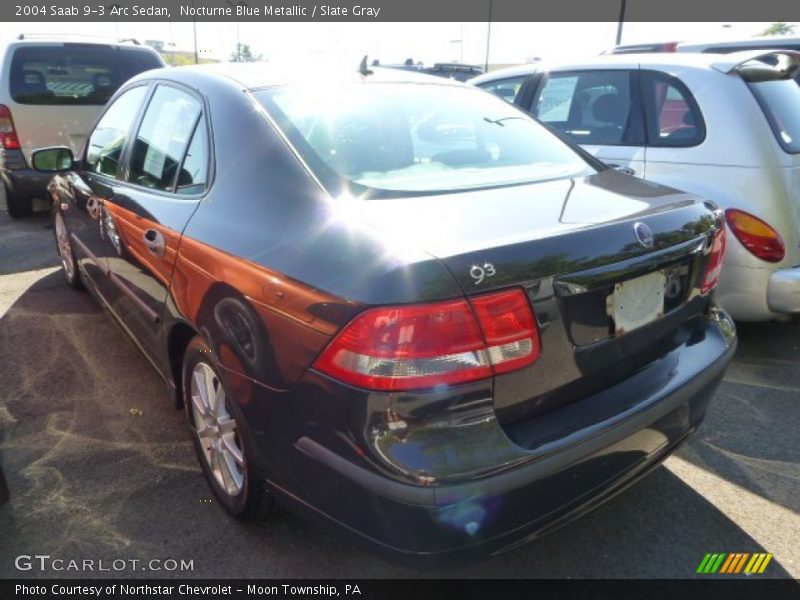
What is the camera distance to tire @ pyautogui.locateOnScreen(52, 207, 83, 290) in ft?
15.0

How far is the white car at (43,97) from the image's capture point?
665 centimetres

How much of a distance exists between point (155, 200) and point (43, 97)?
5.28m

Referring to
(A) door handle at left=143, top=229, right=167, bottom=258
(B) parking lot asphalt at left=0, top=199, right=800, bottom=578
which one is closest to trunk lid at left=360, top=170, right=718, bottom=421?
(B) parking lot asphalt at left=0, top=199, right=800, bottom=578

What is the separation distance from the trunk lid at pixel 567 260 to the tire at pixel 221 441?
0.89m

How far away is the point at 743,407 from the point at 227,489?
99.4 inches

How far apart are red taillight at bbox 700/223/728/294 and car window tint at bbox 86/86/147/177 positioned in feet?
8.77

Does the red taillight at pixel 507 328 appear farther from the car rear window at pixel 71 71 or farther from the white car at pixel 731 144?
the car rear window at pixel 71 71

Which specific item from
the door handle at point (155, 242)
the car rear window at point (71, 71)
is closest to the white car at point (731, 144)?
the door handle at point (155, 242)

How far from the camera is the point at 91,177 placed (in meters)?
3.59

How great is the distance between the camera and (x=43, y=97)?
6766mm

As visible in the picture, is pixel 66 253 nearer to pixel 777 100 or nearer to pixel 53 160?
pixel 53 160
